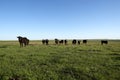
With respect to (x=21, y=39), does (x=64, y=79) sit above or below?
below

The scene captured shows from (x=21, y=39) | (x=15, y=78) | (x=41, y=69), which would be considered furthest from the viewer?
(x=21, y=39)

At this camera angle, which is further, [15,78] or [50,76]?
[50,76]

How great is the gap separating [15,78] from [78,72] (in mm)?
4067

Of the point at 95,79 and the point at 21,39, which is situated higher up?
the point at 21,39

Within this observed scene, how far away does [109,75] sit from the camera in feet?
35.5

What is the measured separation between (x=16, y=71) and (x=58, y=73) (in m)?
2.77

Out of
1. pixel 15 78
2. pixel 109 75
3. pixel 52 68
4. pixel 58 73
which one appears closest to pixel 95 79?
pixel 109 75

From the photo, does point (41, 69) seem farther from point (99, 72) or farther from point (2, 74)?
point (99, 72)

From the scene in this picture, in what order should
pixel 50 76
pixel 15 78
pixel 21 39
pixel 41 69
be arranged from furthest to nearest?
pixel 21 39 → pixel 41 69 → pixel 50 76 → pixel 15 78

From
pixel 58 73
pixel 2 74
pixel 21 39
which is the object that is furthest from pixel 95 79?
pixel 21 39

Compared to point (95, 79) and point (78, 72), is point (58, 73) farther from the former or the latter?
point (95, 79)

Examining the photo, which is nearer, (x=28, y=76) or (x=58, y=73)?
(x=28, y=76)

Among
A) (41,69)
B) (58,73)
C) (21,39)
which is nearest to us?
(58,73)

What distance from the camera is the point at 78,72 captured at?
11445 mm
